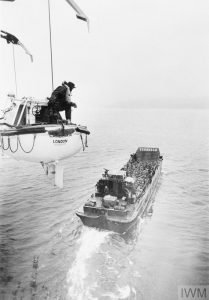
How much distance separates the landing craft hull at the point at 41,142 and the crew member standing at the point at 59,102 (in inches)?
15.1

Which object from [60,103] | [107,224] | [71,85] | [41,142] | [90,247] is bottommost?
[90,247]

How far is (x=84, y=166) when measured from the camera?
43.4 m

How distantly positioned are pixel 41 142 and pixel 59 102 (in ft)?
2.68

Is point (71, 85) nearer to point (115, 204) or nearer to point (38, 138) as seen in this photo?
point (38, 138)

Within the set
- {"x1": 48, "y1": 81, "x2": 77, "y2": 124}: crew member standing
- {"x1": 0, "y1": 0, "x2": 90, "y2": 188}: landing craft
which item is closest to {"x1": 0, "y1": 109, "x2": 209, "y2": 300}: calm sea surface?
{"x1": 0, "y1": 0, "x2": 90, "y2": 188}: landing craft

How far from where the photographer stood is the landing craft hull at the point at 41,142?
3.69 metres

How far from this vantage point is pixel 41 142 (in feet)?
12.3

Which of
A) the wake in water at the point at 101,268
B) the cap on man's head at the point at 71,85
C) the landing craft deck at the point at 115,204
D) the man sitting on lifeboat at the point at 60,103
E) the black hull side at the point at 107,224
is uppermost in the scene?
the cap on man's head at the point at 71,85

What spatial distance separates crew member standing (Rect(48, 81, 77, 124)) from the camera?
4074mm

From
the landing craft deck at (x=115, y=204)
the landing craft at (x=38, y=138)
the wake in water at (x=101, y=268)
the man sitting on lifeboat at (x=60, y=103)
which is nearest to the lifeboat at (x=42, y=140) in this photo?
the landing craft at (x=38, y=138)

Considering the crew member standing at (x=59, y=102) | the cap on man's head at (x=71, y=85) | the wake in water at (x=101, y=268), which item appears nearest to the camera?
the crew member standing at (x=59, y=102)

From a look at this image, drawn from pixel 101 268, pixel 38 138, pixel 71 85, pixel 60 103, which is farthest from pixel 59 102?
pixel 101 268

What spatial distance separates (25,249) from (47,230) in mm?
2897

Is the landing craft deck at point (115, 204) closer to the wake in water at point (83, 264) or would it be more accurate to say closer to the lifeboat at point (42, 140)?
the wake in water at point (83, 264)
